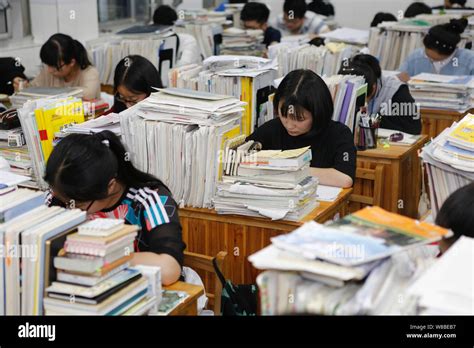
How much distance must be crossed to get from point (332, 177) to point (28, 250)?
181 cm

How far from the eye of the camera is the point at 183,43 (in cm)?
636

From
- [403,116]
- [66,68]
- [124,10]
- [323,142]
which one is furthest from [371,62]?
[124,10]

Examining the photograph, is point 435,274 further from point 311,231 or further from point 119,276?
point 119,276

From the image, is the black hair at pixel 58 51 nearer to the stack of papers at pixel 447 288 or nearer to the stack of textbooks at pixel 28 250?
the stack of textbooks at pixel 28 250

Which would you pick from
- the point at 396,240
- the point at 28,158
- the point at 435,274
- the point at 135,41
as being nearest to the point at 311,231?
the point at 396,240

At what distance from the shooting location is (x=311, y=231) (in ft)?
5.37

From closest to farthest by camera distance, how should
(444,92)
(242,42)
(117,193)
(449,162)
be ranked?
(117,193) → (449,162) → (444,92) → (242,42)

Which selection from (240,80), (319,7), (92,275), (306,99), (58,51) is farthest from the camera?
Answer: (319,7)

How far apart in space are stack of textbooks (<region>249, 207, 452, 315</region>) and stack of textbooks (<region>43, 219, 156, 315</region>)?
0.40 meters

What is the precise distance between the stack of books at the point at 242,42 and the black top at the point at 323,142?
3.52 metres

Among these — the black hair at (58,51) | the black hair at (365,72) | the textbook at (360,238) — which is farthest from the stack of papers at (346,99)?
the textbook at (360,238)

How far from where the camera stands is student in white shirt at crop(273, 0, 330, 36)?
7.34 m

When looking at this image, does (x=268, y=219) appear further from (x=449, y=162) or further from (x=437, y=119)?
(x=437, y=119)

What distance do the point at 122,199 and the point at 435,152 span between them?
129cm
